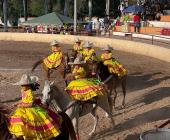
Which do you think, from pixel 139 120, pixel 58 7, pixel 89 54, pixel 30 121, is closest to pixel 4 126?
pixel 30 121

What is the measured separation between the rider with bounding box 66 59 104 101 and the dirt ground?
1.27 meters

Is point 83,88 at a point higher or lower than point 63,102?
higher

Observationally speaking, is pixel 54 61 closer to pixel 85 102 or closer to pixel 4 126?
pixel 85 102

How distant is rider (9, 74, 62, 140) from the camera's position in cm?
832

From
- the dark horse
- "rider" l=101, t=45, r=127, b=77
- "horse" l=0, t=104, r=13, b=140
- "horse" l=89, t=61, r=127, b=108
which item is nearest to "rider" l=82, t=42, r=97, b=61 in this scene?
"rider" l=101, t=45, r=127, b=77

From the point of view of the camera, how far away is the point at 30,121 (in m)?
8.34

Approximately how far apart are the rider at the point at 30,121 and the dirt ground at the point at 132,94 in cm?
333

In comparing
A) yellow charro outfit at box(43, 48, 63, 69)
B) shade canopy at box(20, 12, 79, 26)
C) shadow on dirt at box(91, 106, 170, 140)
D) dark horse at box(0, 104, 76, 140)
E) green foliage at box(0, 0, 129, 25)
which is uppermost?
green foliage at box(0, 0, 129, 25)

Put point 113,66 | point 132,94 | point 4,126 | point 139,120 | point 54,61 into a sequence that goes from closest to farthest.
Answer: point 4,126
point 139,120
point 113,66
point 54,61
point 132,94

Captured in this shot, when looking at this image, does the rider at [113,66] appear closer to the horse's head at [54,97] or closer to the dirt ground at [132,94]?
the dirt ground at [132,94]

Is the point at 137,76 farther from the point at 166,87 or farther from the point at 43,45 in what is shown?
the point at 43,45

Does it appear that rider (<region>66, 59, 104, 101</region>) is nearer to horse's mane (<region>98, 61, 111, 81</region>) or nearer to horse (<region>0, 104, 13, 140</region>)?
horse's mane (<region>98, 61, 111, 81</region>)

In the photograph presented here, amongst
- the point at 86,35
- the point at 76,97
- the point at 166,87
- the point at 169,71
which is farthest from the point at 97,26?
the point at 76,97

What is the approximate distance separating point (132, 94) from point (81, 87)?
6.11 m
